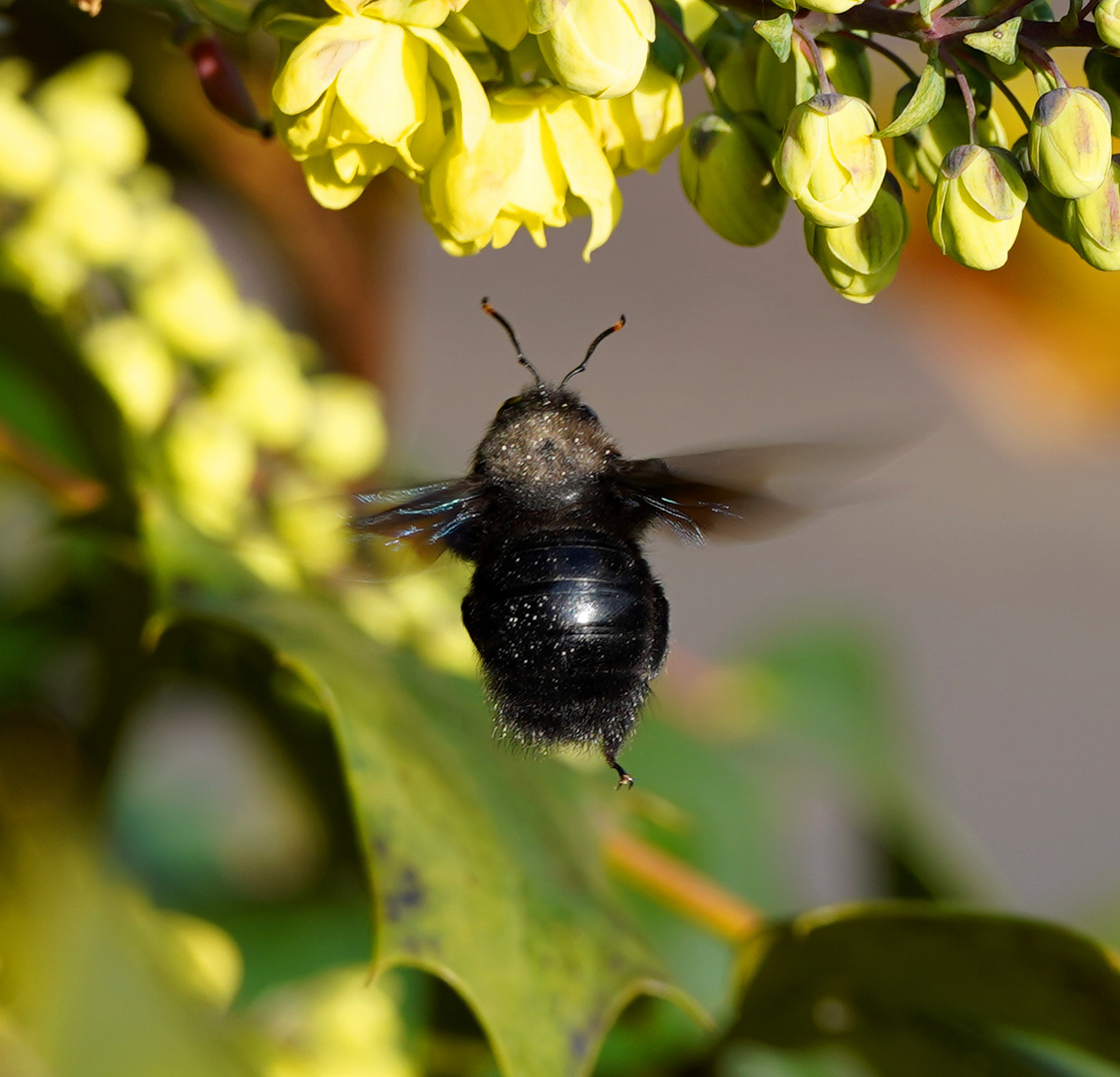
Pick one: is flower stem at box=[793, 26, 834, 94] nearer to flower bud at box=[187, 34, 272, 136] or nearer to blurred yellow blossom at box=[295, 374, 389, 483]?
flower bud at box=[187, 34, 272, 136]

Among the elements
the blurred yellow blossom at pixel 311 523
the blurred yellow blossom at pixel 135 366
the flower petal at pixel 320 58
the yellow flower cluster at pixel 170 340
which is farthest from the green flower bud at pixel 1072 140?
the blurred yellow blossom at pixel 135 366

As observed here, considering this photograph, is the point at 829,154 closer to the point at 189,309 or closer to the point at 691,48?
the point at 691,48

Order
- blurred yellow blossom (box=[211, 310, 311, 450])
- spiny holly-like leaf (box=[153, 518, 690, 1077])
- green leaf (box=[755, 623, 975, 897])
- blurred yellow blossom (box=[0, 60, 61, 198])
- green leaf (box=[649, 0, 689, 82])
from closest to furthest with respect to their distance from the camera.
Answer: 1. green leaf (box=[649, 0, 689, 82])
2. spiny holly-like leaf (box=[153, 518, 690, 1077])
3. blurred yellow blossom (box=[0, 60, 61, 198])
4. blurred yellow blossom (box=[211, 310, 311, 450])
5. green leaf (box=[755, 623, 975, 897])

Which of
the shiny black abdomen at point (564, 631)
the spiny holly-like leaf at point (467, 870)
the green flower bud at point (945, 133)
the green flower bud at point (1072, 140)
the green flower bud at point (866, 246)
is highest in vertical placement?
the green flower bud at point (1072, 140)

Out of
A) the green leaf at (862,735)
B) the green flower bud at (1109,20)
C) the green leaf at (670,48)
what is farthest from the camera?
the green leaf at (862,735)

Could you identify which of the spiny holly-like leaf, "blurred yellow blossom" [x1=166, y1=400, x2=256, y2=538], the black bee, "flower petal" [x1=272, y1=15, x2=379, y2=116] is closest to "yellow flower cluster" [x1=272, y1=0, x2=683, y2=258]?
"flower petal" [x1=272, y1=15, x2=379, y2=116]

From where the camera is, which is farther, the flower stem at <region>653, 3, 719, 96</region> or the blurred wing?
the blurred wing

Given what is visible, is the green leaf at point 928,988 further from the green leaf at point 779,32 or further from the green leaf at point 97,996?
the green leaf at point 779,32
